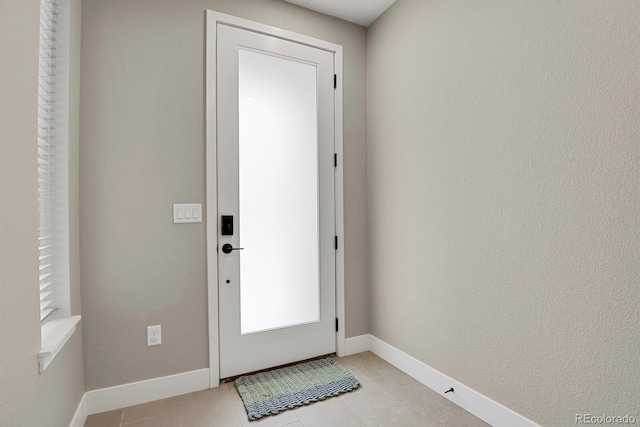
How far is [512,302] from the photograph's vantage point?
5.37 feet

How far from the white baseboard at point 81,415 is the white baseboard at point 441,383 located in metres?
1.75

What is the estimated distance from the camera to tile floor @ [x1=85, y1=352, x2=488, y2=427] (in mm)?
1763

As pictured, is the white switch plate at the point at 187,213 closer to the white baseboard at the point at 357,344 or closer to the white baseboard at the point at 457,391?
the white baseboard at the point at 357,344

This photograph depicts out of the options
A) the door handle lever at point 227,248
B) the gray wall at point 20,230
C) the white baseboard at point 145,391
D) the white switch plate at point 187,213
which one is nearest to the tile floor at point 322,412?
the white baseboard at point 145,391

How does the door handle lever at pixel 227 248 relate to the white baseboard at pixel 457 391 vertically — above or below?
above

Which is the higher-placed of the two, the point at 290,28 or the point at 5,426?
the point at 290,28

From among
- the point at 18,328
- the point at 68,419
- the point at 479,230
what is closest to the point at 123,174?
the point at 18,328

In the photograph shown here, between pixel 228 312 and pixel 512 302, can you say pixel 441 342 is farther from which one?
pixel 228 312

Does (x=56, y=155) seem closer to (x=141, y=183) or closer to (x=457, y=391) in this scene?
(x=141, y=183)

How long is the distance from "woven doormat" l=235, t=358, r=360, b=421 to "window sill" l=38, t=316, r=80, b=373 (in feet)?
3.40

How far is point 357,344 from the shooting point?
105 inches

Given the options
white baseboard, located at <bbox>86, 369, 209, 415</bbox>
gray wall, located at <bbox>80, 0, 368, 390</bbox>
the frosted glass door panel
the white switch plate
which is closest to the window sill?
gray wall, located at <bbox>80, 0, 368, 390</bbox>

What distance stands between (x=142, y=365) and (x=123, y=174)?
1180mm

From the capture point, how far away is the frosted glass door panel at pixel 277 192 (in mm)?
2289
